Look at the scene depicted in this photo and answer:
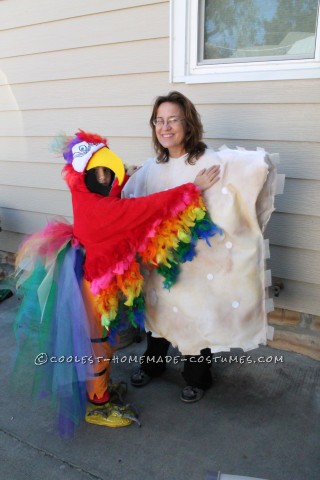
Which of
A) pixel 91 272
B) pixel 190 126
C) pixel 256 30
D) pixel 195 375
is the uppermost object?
pixel 256 30

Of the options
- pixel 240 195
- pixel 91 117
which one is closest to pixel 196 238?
pixel 240 195

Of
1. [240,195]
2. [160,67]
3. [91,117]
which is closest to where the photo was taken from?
[240,195]

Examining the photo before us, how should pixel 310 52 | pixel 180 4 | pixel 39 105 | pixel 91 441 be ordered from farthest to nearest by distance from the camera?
pixel 39 105, pixel 180 4, pixel 310 52, pixel 91 441

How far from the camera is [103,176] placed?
2.14 metres

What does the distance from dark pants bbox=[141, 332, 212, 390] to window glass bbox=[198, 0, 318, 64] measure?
1.88 m

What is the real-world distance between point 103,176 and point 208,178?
0.52 metres

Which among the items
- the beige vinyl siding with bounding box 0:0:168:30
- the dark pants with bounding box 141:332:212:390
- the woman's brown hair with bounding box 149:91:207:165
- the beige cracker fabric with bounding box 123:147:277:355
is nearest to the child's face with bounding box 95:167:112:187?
Answer: the beige cracker fabric with bounding box 123:147:277:355

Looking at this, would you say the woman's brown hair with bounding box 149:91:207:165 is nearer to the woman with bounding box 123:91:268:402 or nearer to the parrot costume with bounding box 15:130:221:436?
the woman with bounding box 123:91:268:402

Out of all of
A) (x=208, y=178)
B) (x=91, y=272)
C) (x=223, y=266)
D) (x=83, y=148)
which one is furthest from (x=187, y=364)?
(x=83, y=148)

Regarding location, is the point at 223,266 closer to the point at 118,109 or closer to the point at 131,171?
the point at 131,171

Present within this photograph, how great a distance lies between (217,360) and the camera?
303 centimetres

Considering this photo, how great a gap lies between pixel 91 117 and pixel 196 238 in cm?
184

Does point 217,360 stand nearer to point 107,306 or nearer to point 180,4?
point 107,306

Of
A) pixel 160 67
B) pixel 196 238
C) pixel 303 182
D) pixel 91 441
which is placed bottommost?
pixel 91 441
